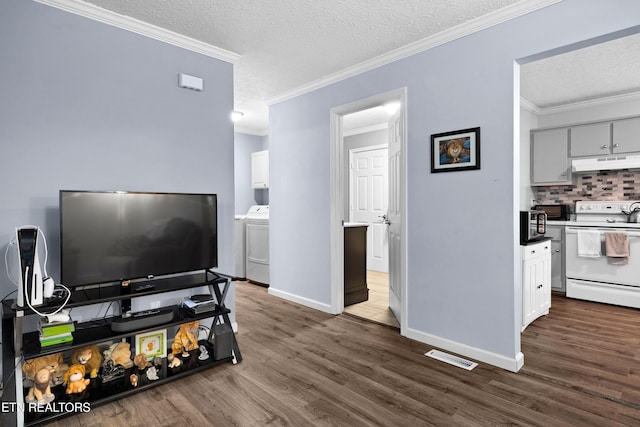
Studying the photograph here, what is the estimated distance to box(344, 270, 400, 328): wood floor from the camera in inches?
145

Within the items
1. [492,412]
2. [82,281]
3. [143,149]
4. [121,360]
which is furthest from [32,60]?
[492,412]

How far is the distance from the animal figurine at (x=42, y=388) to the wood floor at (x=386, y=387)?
181 millimetres

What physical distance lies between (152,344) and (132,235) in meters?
0.82

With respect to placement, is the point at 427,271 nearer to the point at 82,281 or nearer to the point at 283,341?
the point at 283,341

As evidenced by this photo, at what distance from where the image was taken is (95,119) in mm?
2574

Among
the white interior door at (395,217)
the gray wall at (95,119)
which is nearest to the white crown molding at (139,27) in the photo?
the gray wall at (95,119)

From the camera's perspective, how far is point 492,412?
2047 millimetres

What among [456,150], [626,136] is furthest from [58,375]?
[626,136]

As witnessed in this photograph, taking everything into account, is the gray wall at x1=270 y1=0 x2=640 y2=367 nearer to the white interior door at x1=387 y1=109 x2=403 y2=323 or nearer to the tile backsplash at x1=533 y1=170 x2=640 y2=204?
the white interior door at x1=387 y1=109 x2=403 y2=323

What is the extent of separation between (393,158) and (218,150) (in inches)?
68.9

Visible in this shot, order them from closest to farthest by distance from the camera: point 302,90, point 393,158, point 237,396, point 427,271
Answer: point 237,396, point 427,271, point 393,158, point 302,90

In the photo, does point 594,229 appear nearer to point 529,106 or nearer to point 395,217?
point 529,106

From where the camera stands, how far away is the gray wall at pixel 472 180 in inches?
95.7

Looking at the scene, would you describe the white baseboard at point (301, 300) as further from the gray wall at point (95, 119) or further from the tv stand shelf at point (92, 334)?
the tv stand shelf at point (92, 334)
